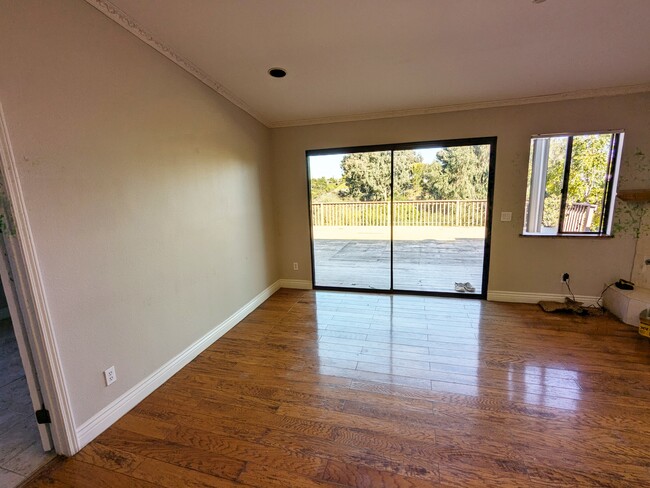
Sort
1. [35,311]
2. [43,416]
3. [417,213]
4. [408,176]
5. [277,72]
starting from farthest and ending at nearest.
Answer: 1. [417,213]
2. [408,176]
3. [277,72]
4. [43,416]
5. [35,311]

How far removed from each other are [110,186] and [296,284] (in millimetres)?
2907

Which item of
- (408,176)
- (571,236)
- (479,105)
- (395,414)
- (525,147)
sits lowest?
(395,414)

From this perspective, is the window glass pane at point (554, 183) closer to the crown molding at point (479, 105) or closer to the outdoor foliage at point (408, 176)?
the crown molding at point (479, 105)

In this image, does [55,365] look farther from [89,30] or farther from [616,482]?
[616,482]

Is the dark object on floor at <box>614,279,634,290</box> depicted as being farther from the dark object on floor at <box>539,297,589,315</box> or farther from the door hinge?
the door hinge

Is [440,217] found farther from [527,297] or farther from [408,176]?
[527,297]

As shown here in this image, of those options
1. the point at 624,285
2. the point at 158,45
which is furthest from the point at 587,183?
the point at 158,45

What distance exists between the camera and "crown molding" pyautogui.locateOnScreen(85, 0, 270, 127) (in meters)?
1.64

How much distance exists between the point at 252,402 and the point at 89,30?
2.45m

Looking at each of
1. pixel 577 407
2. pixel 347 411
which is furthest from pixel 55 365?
pixel 577 407

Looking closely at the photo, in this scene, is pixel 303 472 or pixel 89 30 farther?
pixel 89 30

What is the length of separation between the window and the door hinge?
448 cm

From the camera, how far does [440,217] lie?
5.73 m

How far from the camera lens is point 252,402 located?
1.91 m
